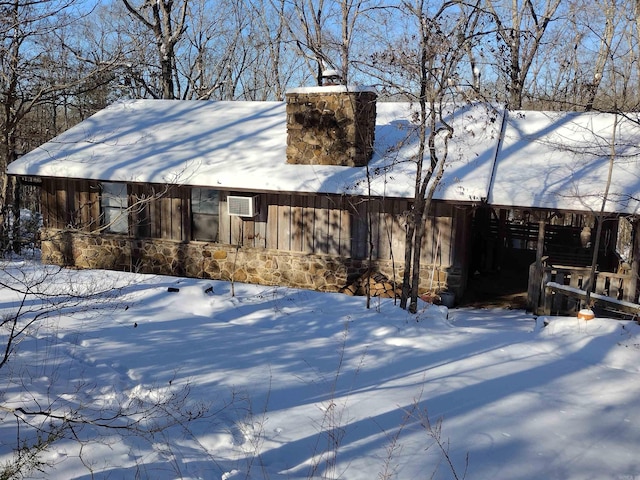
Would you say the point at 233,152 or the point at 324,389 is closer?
the point at 324,389

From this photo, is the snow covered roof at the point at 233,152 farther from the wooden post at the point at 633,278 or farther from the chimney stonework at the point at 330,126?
the wooden post at the point at 633,278

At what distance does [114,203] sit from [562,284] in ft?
31.9

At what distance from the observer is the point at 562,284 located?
9.52 metres

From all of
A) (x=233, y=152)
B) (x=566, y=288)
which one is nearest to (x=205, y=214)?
(x=233, y=152)

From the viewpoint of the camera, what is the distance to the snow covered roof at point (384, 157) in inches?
379

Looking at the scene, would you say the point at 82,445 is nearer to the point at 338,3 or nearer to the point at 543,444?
the point at 543,444

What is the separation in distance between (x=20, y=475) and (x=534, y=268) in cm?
867

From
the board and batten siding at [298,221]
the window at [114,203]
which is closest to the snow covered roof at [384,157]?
the board and batten siding at [298,221]

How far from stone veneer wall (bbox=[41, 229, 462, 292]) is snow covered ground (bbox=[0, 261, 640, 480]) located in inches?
91.2

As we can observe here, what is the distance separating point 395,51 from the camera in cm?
820

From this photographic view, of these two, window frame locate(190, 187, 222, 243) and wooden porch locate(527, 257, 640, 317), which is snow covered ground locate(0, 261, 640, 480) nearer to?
wooden porch locate(527, 257, 640, 317)

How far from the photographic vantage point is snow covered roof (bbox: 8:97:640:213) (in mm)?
9625

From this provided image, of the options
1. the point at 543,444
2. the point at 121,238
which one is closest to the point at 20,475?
the point at 543,444

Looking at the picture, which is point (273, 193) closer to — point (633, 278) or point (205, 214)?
point (205, 214)
